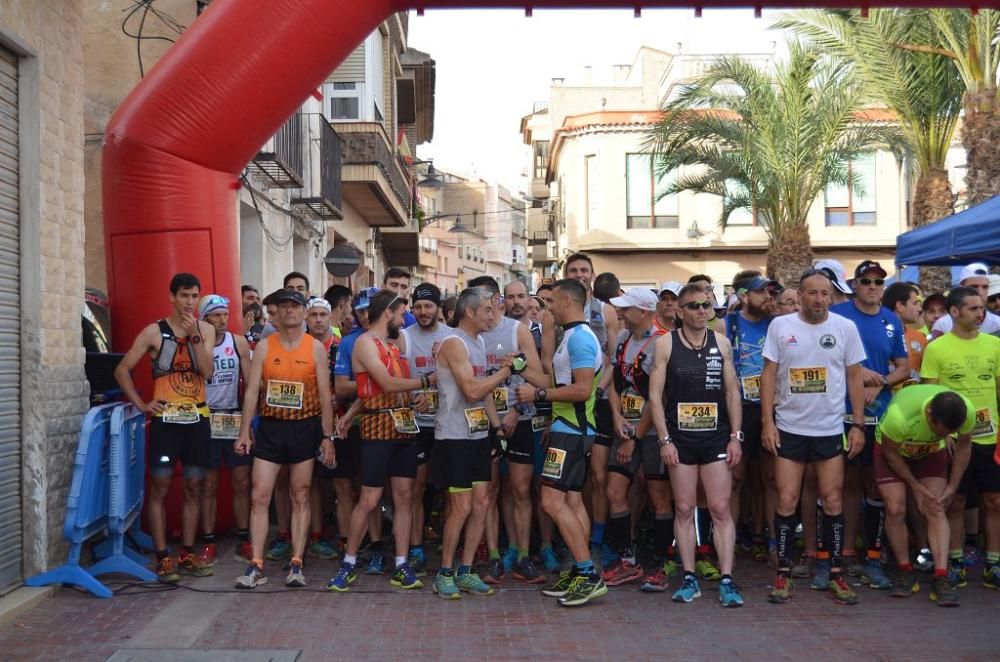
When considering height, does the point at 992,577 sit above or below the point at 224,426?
below

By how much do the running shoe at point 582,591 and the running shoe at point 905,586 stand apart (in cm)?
195

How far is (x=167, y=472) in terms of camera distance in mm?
7934

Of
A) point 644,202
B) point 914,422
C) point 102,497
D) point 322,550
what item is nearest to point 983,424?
point 914,422

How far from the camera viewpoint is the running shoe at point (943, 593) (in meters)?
7.06

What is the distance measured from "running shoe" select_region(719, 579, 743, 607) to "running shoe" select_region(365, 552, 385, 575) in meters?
2.45

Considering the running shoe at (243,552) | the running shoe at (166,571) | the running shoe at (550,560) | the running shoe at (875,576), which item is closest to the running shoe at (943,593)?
the running shoe at (875,576)

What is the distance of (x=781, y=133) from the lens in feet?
73.5

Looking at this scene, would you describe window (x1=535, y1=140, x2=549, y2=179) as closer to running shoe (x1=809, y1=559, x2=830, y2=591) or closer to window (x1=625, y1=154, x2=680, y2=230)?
window (x1=625, y1=154, x2=680, y2=230)

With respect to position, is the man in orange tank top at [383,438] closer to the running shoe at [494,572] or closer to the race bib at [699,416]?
the running shoe at [494,572]

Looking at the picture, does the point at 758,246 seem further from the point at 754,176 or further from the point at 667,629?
the point at 667,629

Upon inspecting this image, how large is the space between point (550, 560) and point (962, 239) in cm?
535

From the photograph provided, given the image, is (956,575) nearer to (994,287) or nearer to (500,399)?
(500,399)

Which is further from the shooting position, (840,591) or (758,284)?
(758,284)

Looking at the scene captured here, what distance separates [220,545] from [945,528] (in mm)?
5475
